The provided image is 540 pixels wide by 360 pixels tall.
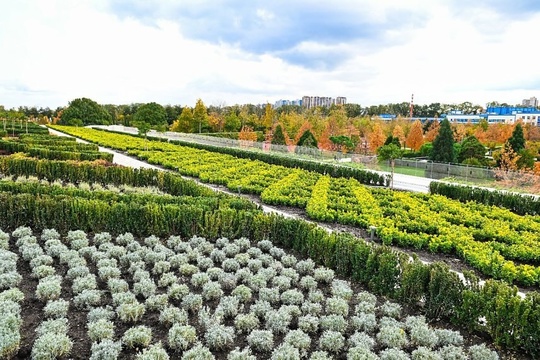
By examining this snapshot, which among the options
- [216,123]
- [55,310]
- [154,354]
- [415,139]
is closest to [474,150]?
[415,139]

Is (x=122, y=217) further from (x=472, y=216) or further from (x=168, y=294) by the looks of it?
(x=472, y=216)

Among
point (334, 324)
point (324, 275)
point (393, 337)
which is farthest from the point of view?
point (324, 275)

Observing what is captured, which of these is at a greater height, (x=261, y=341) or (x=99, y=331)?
(x=99, y=331)

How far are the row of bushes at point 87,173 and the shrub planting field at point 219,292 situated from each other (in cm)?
534

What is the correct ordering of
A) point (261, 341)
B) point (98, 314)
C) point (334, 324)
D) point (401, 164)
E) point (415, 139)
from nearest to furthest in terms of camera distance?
point (261, 341), point (98, 314), point (334, 324), point (401, 164), point (415, 139)

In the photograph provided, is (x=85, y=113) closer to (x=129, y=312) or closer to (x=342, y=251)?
(x=342, y=251)

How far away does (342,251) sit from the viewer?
7684 mm

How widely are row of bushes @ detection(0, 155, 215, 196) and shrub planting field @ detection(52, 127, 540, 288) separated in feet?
9.24

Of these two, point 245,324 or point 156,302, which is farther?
point 156,302

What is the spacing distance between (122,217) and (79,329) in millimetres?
4037

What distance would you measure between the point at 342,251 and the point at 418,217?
5.10 meters

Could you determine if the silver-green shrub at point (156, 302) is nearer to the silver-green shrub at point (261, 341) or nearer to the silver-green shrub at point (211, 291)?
the silver-green shrub at point (211, 291)

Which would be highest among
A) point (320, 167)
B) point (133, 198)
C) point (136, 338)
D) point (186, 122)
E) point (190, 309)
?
point (186, 122)

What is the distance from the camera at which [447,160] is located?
26906 millimetres
